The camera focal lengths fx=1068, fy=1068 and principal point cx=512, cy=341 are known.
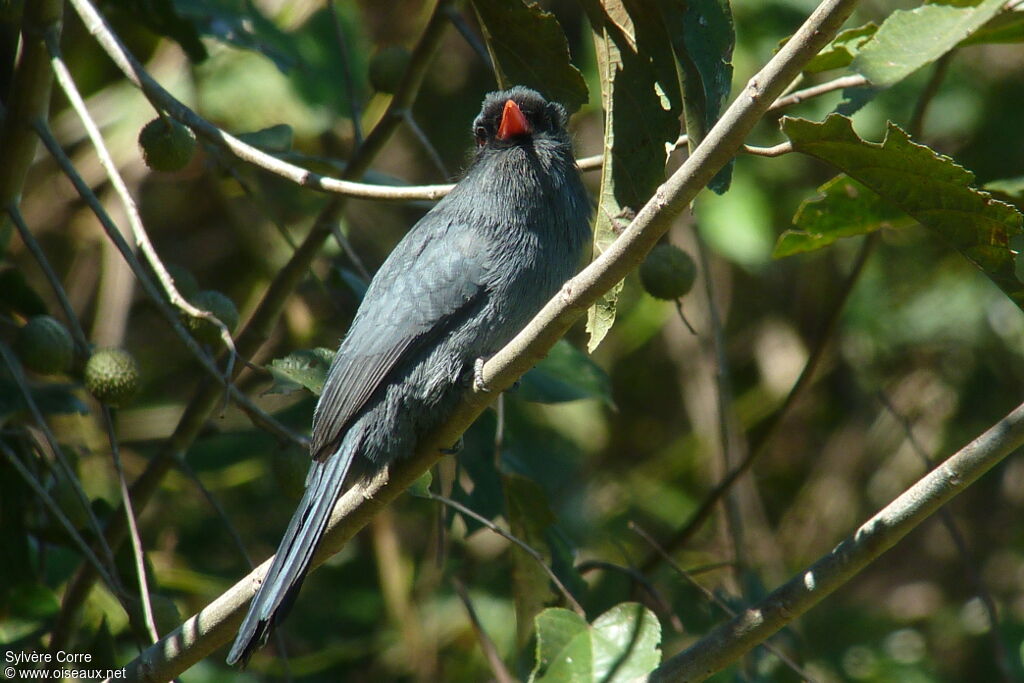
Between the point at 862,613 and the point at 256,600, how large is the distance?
274cm

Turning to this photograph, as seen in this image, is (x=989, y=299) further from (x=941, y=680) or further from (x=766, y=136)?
(x=941, y=680)

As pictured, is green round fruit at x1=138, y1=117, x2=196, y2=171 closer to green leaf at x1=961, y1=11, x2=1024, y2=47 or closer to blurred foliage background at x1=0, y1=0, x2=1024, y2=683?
blurred foliage background at x1=0, y1=0, x2=1024, y2=683

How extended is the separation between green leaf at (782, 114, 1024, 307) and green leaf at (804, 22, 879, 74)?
45cm

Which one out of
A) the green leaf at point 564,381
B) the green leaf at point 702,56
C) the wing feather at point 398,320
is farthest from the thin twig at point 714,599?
the green leaf at point 702,56

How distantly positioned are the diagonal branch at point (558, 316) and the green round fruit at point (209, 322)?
49 centimetres

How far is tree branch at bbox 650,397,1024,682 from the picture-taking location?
66.2 inches

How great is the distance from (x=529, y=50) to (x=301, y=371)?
89 cm

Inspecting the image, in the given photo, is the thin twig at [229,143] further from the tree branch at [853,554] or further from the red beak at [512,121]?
the tree branch at [853,554]

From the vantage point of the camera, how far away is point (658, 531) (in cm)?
483

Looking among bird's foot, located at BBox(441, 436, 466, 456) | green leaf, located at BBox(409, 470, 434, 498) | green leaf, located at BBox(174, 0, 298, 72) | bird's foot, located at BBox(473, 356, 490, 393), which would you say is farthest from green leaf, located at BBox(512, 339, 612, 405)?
green leaf, located at BBox(174, 0, 298, 72)

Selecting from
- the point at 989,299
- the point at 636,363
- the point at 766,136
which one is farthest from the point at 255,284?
the point at 989,299

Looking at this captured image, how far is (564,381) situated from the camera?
2844mm

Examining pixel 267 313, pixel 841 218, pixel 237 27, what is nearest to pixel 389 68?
pixel 237 27

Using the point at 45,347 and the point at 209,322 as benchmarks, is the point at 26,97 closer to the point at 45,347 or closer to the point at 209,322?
the point at 45,347
